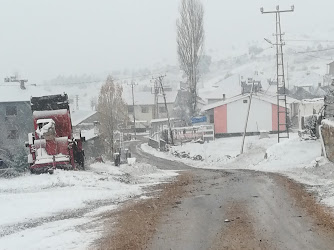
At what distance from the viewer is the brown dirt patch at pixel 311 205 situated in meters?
9.64

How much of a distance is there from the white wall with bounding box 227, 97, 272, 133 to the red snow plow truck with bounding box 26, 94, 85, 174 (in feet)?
130

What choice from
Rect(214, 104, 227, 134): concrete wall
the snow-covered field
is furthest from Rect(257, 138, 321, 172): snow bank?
Rect(214, 104, 227, 134): concrete wall

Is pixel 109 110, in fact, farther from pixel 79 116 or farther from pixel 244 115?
pixel 79 116

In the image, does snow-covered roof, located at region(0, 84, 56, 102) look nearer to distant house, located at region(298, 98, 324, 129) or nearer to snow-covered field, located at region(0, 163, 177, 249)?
distant house, located at region(298, 98, 324, 129)

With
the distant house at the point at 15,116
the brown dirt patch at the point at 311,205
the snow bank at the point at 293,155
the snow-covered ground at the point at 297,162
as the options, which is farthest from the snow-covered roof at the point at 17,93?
the brown dirt patch at the point at 311,205

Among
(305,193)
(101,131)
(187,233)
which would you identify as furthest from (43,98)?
(101,131)

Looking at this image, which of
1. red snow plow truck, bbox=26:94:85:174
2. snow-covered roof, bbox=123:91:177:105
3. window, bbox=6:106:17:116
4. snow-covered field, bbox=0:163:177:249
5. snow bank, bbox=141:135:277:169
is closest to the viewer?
snow-covered field, bbox=0:163:177:249

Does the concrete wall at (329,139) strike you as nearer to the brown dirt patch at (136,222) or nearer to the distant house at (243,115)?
the brown dirt patch at (136,222)

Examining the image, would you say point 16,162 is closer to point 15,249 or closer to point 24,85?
point 15,249

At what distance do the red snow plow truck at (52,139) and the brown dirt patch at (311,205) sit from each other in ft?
27.3

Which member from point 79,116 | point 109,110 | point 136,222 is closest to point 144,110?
point 79,116

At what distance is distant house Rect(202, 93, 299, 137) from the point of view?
6019 cm

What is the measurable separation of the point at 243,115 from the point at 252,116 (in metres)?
1.29

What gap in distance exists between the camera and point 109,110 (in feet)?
161
